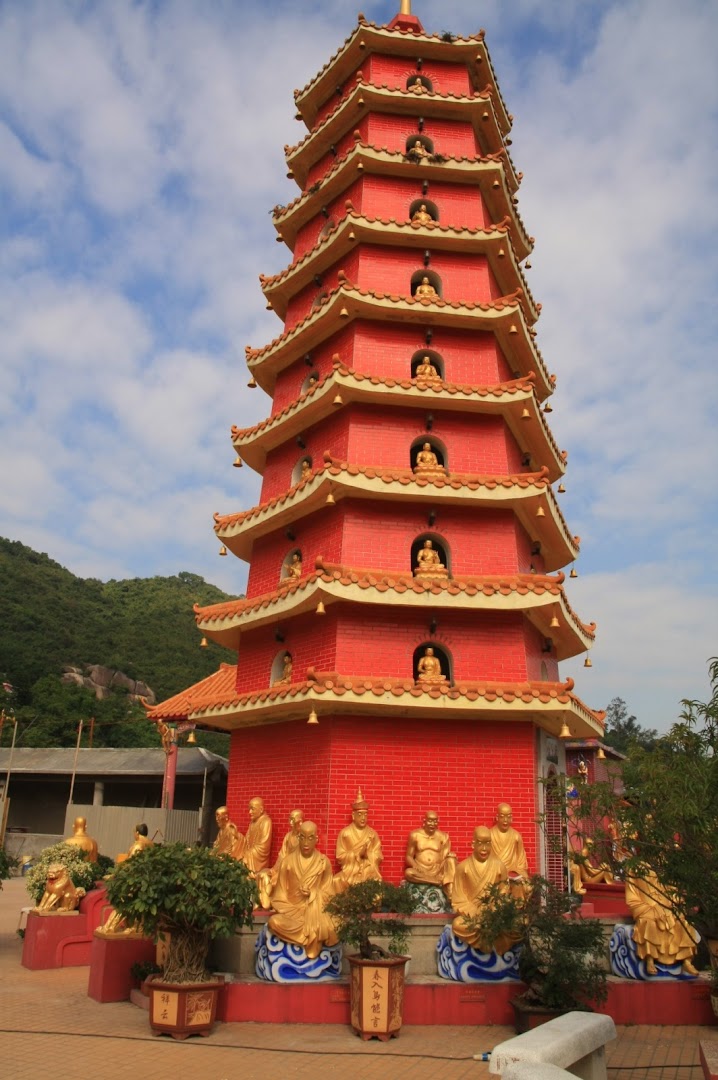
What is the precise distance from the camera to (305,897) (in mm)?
10258

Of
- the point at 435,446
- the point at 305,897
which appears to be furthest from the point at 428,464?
the point at 305,897

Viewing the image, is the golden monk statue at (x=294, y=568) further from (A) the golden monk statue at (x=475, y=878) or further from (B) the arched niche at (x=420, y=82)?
(B) the arched niche at (x=420, y=82)

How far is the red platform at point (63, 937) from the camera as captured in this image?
42.8 ft

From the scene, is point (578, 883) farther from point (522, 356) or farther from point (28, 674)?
point (28, 674)

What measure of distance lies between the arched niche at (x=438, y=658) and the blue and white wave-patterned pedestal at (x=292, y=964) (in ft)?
14.7

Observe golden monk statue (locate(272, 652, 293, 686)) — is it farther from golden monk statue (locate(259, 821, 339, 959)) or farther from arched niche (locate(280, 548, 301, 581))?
golden monk statue (locate(259, 821, 339, 959))

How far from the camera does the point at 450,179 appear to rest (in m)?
17.2

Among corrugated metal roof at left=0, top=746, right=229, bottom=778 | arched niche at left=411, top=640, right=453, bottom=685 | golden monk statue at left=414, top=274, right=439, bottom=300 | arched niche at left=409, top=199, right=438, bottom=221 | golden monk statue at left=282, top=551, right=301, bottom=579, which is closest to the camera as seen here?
arched niche at left=411, top=640, right=453, bottom=685

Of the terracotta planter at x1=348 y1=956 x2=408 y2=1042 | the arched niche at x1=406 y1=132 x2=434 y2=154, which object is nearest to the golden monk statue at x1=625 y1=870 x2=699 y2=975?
the terracotta planter at x1=348 y1=956 x2=408 y2=1042

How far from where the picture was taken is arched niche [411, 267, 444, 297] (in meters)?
16.4

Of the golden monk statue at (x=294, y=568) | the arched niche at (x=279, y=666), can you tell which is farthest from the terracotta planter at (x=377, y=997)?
the golden monk statue at (x=294, y=568)

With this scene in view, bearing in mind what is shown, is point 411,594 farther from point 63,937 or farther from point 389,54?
point 389,54

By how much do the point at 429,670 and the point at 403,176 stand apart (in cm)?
1068

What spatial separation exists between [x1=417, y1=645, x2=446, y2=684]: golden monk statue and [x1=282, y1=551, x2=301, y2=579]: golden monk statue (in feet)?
9.45
